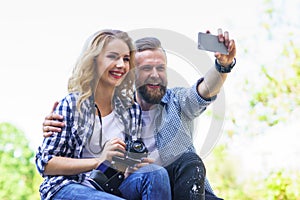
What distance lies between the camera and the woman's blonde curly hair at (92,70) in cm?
184

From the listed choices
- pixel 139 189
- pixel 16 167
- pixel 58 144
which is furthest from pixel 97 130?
pixel 16 167

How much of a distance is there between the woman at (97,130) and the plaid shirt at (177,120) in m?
0.11

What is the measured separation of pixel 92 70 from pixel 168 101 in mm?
323

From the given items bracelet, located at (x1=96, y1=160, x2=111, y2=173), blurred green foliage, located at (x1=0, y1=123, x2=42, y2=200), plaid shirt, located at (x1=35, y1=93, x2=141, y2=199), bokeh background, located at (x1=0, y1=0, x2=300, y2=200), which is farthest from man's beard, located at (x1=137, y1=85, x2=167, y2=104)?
blurred green foliage, located at (x1=0, y1=123, x2=42, y2=200)

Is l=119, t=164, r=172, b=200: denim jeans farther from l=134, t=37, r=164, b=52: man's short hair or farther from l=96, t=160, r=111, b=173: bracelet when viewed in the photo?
l=134, t=37, r=164, b=52: man's short hair

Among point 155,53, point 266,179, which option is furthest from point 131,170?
point 266,179

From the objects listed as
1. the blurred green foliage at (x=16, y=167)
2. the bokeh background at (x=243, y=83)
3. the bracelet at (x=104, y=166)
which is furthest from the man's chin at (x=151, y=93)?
the blurred green foliage at (x=16, y=167)

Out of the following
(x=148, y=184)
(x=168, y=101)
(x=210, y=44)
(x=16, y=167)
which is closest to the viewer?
(x=148, y=184)

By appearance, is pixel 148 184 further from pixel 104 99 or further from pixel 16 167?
pixel 16 167

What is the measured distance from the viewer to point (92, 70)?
6.10 ft

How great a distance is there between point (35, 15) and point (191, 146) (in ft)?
16.4

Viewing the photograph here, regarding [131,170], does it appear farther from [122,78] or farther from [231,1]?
[231,1]

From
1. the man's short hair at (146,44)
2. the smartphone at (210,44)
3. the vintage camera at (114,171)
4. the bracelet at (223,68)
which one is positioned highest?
the man's short hair at (146,44)

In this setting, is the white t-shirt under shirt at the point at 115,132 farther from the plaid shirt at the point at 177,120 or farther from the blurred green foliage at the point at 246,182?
the blurred green foliage at the point at 246,182
